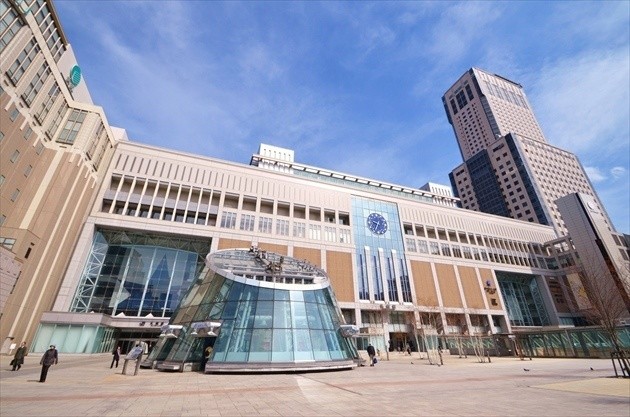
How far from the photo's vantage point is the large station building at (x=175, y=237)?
109 ft

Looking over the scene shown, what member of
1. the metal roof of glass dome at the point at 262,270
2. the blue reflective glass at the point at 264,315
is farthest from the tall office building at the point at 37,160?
the blue reflective glass at the point at 264,315

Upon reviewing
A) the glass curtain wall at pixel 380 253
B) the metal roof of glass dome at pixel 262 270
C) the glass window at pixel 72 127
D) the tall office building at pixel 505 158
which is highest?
the tall office building at pixel 505 158

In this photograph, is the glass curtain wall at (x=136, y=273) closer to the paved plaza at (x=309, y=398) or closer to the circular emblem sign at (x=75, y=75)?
the circular emblem sign at (x=75, y=75)

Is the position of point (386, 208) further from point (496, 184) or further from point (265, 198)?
point (496, 184)

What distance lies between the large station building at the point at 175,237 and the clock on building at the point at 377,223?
0.85 ft

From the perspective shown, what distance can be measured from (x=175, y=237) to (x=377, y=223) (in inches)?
1528

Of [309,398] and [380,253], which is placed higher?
[380,253]

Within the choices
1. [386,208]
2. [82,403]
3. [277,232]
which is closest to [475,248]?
[386,208]

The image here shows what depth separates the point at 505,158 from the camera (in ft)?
364

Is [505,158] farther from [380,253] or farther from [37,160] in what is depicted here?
[37,160]

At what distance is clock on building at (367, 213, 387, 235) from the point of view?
60344 millimetres

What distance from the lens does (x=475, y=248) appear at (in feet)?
222

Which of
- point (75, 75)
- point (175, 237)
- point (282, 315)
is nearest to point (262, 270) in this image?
point (282, 315)

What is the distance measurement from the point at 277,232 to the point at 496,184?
99396mm
